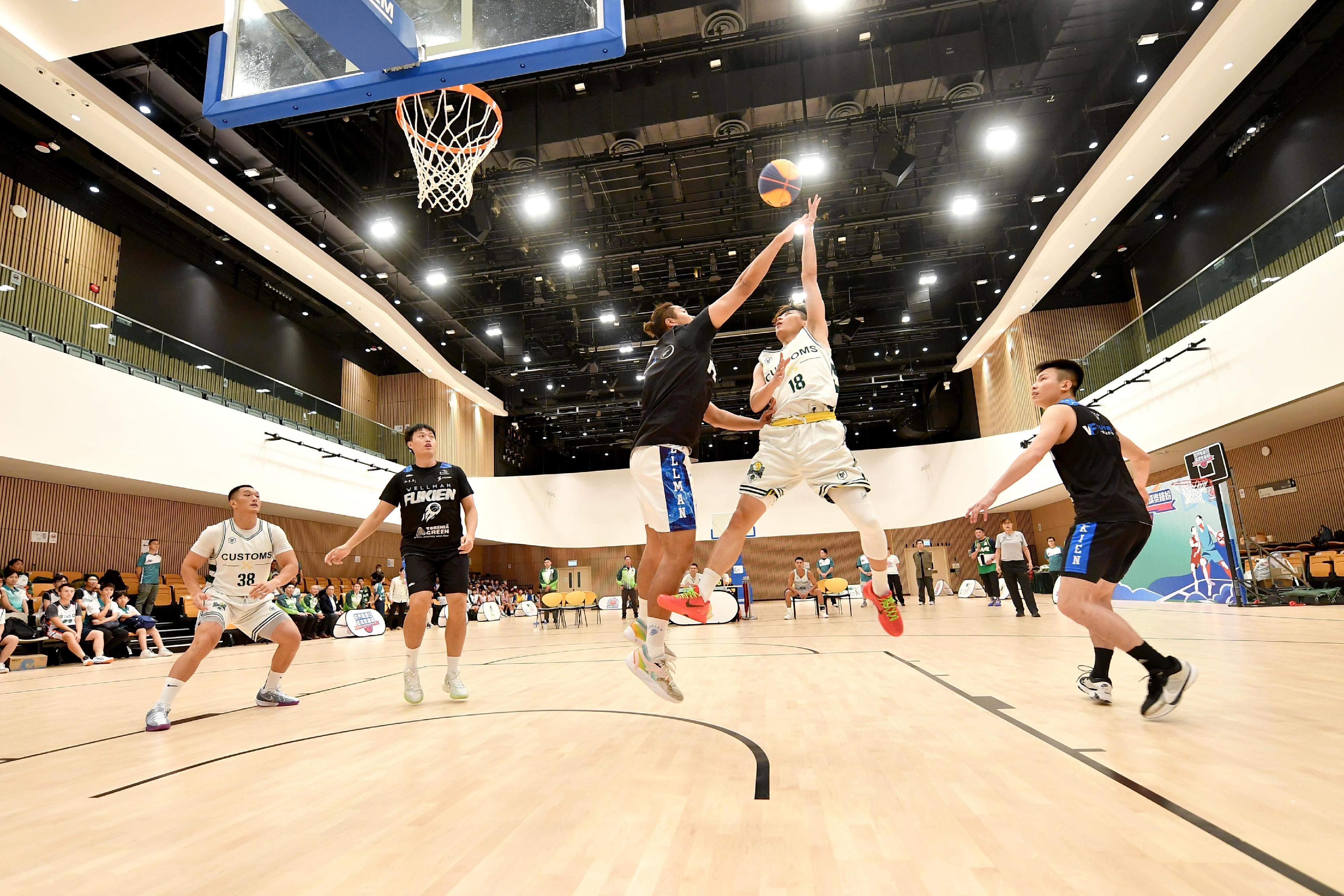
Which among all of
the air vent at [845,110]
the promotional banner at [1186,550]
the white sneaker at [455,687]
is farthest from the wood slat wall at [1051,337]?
the white sneaker at [455,687]

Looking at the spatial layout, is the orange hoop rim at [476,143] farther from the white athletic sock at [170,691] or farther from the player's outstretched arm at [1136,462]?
the player's outstretched arm at [1136,462]

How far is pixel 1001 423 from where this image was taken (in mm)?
21625

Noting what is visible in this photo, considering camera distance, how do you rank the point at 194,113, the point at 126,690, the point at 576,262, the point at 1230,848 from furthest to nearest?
the point at 576,262 → the point at 194,113 → the point at 126,690 → the point at 1230,848

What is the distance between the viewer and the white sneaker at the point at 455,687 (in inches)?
171

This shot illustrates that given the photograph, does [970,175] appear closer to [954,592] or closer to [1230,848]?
[1230,848]

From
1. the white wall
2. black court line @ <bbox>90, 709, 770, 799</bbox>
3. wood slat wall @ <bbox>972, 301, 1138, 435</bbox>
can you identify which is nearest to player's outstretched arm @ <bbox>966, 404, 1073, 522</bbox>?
black court line @ <bbox>90, 709, 770, 799</bbox>

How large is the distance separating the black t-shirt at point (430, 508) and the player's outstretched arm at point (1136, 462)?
3754mm

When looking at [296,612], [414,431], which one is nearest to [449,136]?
[414,431]

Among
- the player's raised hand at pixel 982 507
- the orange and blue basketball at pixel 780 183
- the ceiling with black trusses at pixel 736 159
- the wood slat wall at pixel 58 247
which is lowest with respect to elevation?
the player's raised hand at pixel 982 507

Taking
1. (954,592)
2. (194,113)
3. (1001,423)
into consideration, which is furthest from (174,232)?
(954,592)

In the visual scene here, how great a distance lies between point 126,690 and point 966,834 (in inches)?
285

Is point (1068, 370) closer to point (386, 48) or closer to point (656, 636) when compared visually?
point (656, 636)

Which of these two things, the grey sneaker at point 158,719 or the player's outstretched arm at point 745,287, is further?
the grey sneaker at point 158,719

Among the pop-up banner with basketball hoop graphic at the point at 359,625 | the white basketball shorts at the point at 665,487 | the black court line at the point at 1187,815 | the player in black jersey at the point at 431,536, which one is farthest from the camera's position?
the pop-up banner with basketball hoop graphic at the point at 359,625
